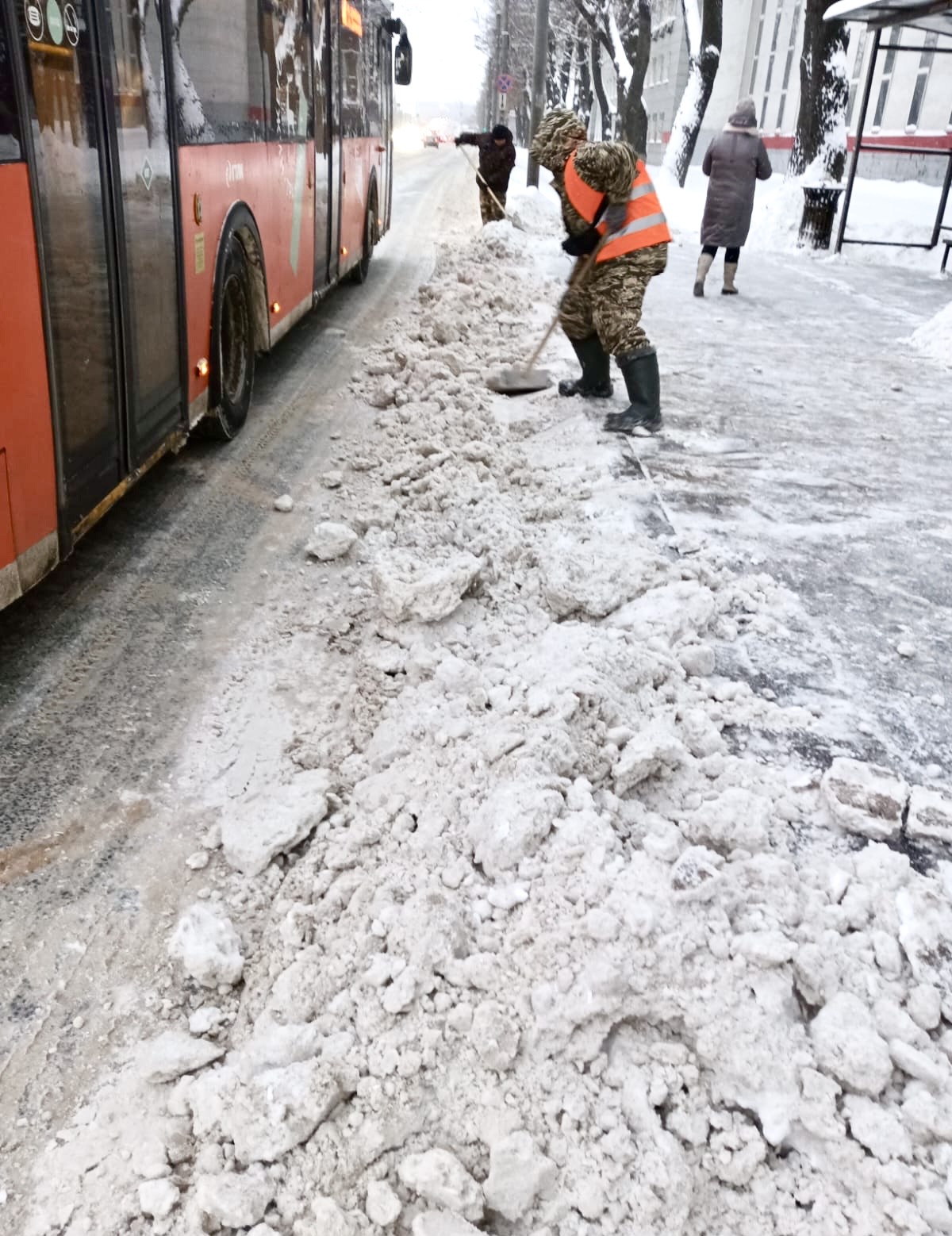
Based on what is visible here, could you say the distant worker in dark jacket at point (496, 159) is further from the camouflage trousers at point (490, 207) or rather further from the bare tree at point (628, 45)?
the bare tree at point (628, 45)

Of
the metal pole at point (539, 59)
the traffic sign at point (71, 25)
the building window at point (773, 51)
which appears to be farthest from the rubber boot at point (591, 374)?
the building window at point (773, 51)

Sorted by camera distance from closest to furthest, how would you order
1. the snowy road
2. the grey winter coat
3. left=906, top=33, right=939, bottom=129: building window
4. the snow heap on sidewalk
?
1. the snow heap on sidewalk
2. the snowy road
3. the grey winter coat
4. left=906, top=33, right=939, bottom=129: building window

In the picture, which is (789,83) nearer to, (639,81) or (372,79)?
(639,81)

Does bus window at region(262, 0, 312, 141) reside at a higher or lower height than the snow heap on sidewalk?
higher

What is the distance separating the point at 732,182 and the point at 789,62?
3048cm

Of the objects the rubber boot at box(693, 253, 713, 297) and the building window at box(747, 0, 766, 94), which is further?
the building window at box(747, 0, 766, 94)

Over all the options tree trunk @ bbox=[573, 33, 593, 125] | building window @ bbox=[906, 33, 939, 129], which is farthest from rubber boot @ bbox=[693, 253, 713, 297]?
tree trunk @ bbox=[573, 33, 593, 125]

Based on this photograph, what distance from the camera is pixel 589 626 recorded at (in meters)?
3.54

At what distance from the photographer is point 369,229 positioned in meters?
12.0

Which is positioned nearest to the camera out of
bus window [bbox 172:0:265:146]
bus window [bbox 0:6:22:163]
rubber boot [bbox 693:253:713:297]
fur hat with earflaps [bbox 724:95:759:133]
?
bus window [bbox 0:6:22:163]

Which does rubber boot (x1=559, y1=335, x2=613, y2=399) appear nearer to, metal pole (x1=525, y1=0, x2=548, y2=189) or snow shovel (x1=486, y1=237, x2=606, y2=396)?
snow shovel (x1=486, y1=237, x2=606, y2=396)

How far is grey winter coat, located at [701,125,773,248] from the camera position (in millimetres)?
11227

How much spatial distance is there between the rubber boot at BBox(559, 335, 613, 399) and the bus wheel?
5.49 meters

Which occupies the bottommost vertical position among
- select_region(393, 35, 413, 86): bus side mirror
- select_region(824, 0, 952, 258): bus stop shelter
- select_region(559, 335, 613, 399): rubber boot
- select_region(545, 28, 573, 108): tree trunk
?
select_region(559, 335, 613, 399): rubber boot
